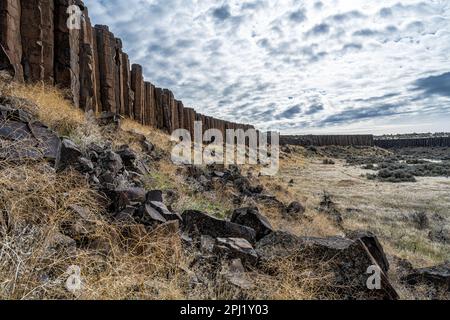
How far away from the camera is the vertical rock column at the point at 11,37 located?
34.1ft

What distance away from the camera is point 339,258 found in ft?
15.3

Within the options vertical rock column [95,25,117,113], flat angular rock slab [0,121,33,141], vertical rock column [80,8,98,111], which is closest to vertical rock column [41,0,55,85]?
vertical rock column [80,8,98,111]

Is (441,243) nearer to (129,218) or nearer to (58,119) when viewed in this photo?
(129,218)

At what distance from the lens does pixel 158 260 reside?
170 inches

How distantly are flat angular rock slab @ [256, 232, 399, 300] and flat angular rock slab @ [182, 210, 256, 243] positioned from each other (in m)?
0.49

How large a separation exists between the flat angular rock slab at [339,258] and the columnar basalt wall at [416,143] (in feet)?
346

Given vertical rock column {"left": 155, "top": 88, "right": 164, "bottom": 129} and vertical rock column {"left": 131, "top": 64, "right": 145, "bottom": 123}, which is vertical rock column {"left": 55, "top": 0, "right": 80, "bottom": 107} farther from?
vertical rock column {"left": 155, "top": 88, "right": 164, "bottom": 129}

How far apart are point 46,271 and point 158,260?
1.19 m

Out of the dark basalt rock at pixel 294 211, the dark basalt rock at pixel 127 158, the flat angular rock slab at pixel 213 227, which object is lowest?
the dark basalt rock at pixel 294 211

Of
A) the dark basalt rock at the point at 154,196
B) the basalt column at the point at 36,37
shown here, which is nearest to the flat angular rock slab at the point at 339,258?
the dark basalt rock at the point at 154,196

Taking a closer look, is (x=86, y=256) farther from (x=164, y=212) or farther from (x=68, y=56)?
(x=68, y=56)

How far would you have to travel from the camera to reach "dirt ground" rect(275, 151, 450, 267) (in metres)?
10.2

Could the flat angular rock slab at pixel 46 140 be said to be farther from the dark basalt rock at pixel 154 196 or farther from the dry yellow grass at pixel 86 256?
the dark basalt rock at pixel 154 196
